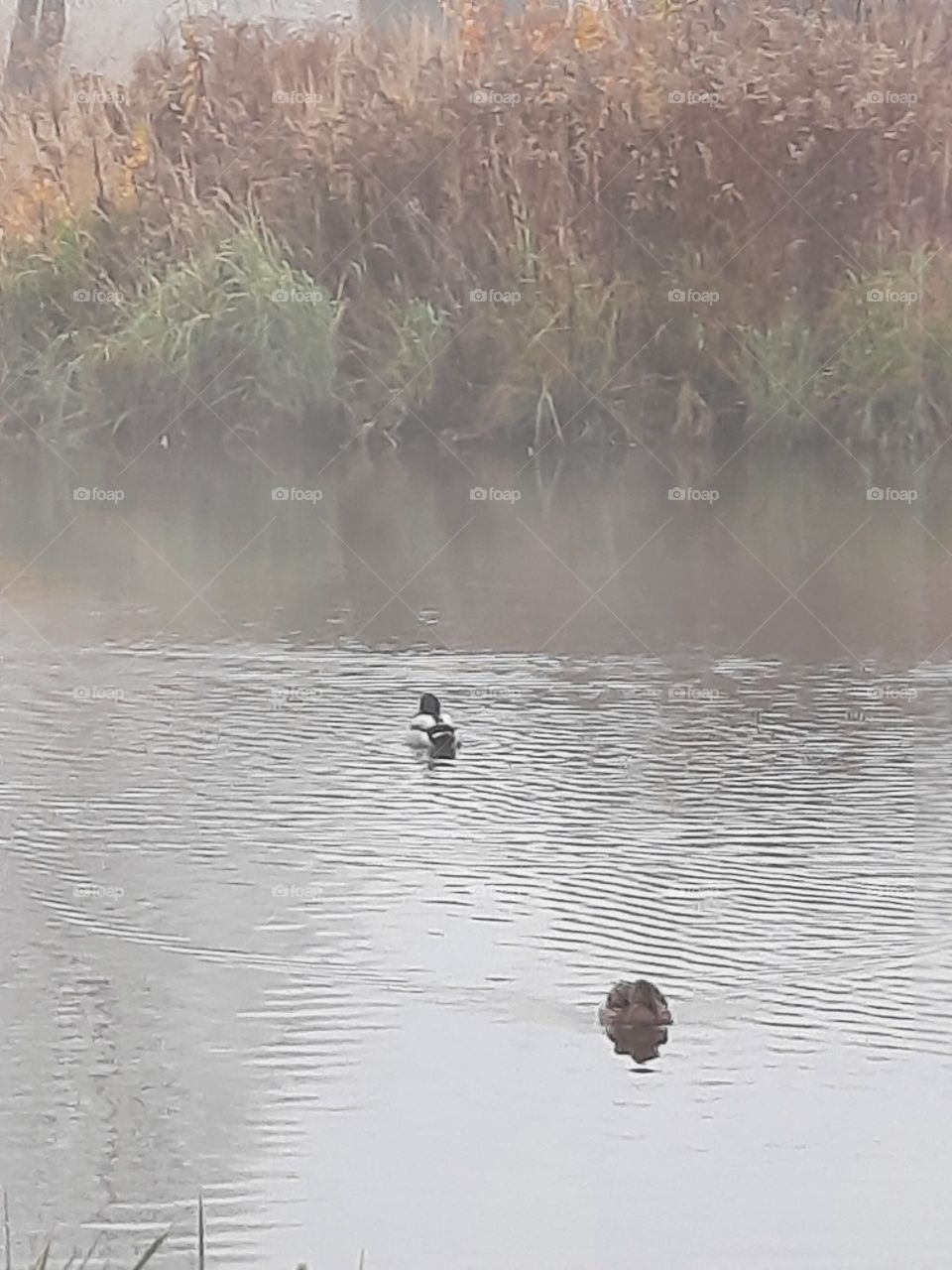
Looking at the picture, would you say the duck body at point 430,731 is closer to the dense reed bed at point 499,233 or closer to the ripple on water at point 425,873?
the ripple on water at point 425,873

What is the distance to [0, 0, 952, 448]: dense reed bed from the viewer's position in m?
2.81

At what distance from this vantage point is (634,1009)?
2.52 m

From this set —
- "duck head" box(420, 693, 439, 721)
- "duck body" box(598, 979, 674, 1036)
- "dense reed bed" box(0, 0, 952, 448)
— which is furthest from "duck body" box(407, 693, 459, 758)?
"duck body" box(598, 979, 674, 1036)

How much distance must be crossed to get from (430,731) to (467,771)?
0.28 feet

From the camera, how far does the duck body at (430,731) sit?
9.68 ft

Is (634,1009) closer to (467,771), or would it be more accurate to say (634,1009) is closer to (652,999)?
(652,999)

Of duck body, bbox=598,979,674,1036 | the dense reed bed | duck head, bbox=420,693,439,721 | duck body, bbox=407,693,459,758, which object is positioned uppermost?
the dense reed bed

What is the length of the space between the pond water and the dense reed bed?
0.11 metres

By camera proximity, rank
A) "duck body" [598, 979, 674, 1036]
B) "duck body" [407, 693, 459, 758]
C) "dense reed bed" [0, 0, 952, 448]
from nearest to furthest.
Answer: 1. "duck body" [598, 979, 674, 1036]
2. "dense reed bed" [0, 0, 952, 448]
3. "duck body" [407, 693, 459, 758]

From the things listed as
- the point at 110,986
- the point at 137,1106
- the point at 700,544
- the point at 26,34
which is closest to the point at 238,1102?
the point at 137,1106

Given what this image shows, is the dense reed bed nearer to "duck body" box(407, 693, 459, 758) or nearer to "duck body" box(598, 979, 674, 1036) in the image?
"duck body" box(407, 693, 459, 758)

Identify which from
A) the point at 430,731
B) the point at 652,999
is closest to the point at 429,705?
the point at 430,731

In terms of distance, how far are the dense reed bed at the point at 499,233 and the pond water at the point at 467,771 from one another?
0.37ft

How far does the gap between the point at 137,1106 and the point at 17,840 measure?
64 cm
